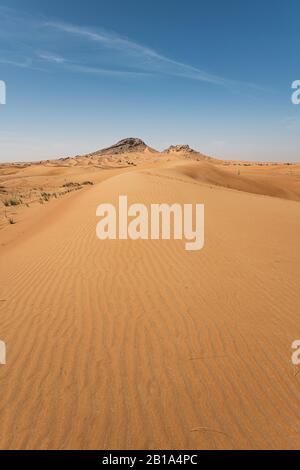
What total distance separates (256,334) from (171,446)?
174 centimetres

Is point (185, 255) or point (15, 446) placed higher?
point (185, 255)

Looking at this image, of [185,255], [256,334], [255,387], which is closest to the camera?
[255,387]

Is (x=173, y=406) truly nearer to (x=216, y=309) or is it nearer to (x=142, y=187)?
(x=216, y=309)

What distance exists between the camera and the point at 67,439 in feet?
7.95

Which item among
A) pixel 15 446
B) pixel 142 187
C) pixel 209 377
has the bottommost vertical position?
pixel 15 446
